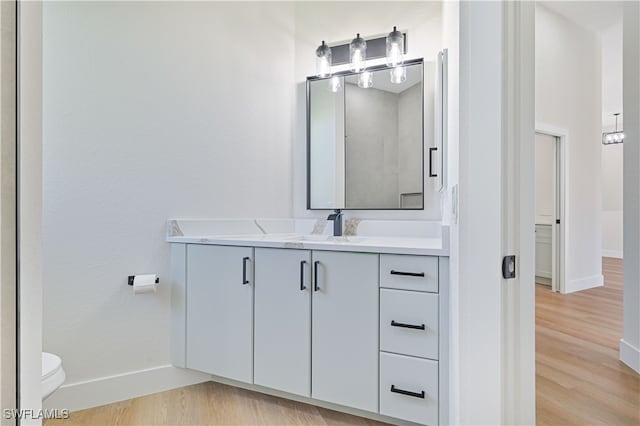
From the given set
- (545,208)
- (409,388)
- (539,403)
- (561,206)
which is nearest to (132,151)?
(409,388)

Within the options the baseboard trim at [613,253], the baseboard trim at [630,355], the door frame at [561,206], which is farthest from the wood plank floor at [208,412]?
the baseboard trim at [613,253]

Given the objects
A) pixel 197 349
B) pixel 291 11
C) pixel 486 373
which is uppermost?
pixel 291 11

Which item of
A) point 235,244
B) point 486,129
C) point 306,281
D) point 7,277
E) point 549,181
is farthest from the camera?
point 549,181

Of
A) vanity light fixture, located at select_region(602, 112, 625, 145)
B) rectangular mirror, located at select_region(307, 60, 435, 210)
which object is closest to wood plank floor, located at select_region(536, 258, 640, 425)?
rectangular mirror, located at select_region(307, 60, 435, 210)

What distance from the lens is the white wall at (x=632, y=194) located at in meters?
2.14

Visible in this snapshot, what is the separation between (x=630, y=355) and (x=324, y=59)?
2724 mm

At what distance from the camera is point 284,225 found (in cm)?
249

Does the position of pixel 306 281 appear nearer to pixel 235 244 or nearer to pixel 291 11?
pixel 235 244

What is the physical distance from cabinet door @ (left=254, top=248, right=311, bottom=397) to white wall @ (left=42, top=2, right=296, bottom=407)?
0.60 m

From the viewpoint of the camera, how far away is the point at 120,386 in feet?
6.17

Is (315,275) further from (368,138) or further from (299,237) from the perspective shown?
(368,138)

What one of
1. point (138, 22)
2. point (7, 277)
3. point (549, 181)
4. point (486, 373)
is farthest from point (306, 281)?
point (549, 181)

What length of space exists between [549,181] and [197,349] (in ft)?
14.6

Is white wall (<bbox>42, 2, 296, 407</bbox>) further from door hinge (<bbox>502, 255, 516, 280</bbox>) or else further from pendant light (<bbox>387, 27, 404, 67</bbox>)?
door hinge (<bbox>502, 255, 516, 280</bbox>)
